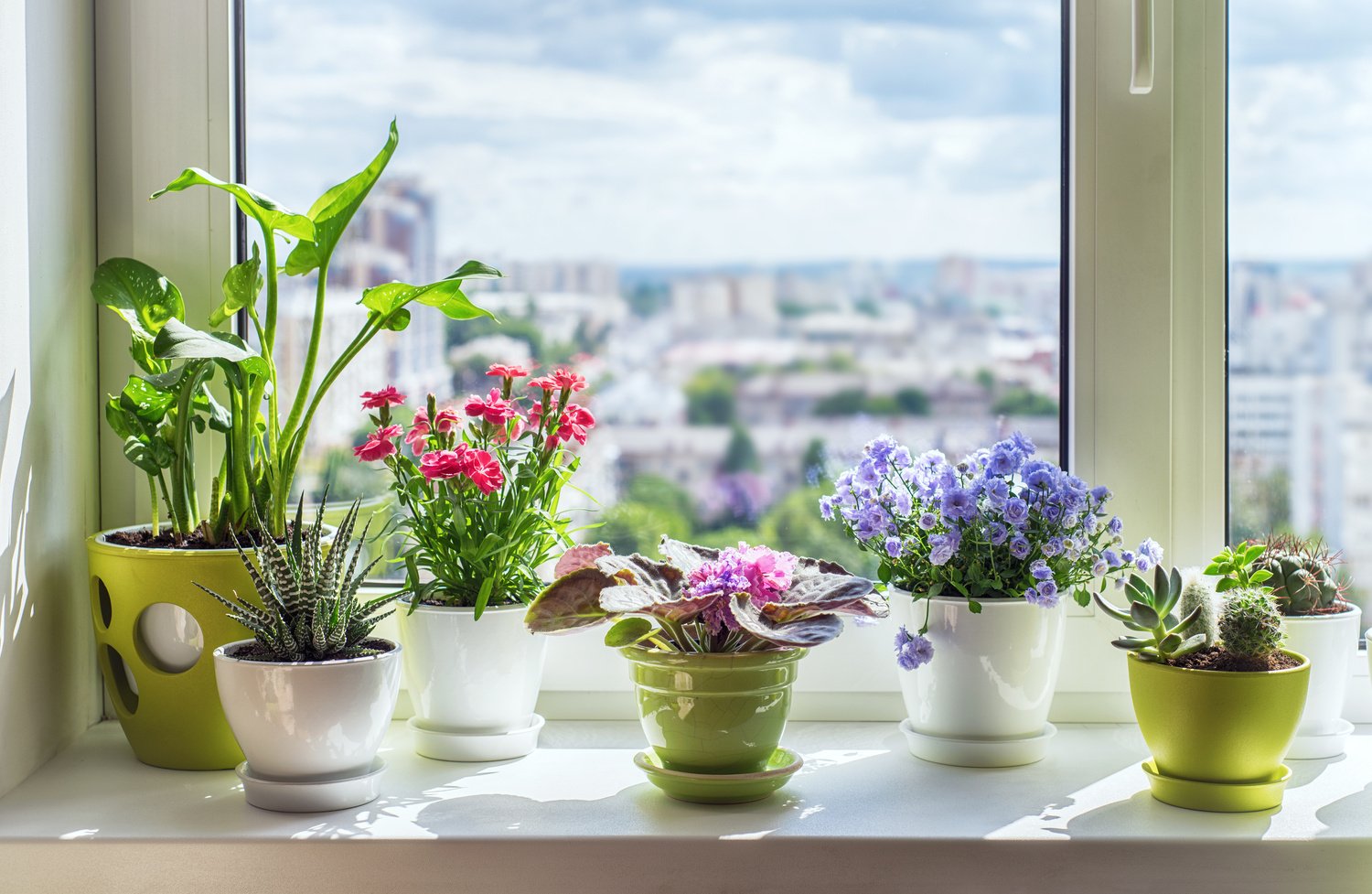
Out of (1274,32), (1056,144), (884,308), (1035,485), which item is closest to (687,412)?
(884,308)

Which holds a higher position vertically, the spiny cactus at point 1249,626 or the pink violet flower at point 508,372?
the pink violet flower at point 508,372

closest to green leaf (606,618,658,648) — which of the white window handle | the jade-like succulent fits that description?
the jade-like succulent

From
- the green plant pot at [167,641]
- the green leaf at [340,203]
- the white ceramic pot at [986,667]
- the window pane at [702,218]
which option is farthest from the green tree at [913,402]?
the green plant pot at [167,641]

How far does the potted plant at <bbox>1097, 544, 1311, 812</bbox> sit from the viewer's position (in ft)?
3.33

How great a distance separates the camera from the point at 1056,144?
52.6 inches

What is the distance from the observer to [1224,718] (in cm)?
102

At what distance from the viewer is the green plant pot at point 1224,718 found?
39.8 inches

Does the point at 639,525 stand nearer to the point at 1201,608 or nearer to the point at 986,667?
the point at 986,667

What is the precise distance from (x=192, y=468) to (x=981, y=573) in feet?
2.69

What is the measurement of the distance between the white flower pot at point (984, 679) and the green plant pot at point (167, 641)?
683mm

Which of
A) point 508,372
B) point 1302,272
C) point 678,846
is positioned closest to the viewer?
point 678,846

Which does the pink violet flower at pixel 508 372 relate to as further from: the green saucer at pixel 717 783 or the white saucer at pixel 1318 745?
the white saucer at pixel 1318 745

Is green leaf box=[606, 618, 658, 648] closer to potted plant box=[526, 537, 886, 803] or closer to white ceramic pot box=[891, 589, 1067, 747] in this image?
potted plant box=[526, 537, 886, 803]

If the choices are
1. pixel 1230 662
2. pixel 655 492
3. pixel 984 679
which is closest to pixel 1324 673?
pixel 1230 662
